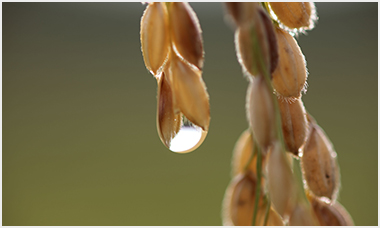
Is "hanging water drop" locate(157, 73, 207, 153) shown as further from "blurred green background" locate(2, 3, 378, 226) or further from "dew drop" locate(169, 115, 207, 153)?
"blurred green background" locate(2, 3, 378, 226)

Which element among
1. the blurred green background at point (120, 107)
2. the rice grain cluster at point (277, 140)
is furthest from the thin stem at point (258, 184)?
the blurred green background at point (120, 107)

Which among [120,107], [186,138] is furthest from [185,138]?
[120,107]

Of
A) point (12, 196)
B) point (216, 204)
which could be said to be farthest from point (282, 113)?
point (12, 196)

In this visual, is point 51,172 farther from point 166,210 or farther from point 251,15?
point 251,15

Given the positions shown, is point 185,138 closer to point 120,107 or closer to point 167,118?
point 167,118

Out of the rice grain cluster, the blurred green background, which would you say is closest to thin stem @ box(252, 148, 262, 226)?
the rice grain cluster

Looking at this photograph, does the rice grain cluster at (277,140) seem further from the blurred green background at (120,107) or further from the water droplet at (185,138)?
the blurred green background at (120,107)
